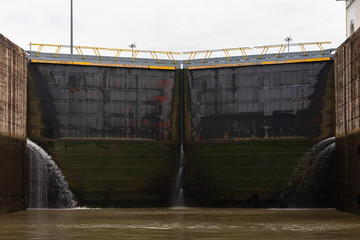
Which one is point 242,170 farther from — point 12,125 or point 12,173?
point 12,125

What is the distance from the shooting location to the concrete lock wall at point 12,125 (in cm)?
3541

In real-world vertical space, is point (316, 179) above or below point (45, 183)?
above

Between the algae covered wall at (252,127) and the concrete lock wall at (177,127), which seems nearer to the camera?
the algae covered wall at (252,127)

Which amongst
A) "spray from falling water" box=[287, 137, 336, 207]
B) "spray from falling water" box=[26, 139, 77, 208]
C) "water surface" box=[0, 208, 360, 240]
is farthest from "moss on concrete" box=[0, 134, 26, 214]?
"spray from falling water" box=[287, 137, 336, 207]

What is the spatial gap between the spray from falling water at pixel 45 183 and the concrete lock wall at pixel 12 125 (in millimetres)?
1084

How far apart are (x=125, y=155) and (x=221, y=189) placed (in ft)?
22.1

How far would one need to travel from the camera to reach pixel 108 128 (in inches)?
1698

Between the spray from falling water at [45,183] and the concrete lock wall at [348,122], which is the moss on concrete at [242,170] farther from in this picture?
the spray from falling water at [45,183]

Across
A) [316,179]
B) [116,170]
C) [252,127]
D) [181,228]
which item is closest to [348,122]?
[316,179]

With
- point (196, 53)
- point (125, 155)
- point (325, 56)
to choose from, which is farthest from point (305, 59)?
point (125, 155)

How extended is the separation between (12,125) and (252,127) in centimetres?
1551

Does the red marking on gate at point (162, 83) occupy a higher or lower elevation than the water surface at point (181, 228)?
higher

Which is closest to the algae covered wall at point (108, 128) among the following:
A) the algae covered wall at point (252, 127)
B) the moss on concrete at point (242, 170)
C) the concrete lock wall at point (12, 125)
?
the moss on concrete at point (242, 170)

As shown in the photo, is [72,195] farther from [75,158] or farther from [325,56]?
[325,56]
